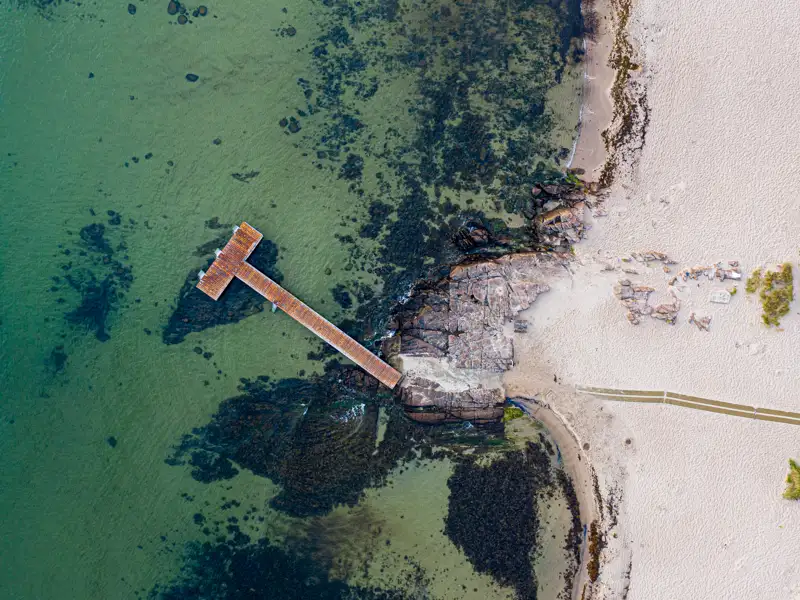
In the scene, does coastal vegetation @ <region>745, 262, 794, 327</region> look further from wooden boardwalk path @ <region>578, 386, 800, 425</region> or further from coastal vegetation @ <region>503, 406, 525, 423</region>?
coastal vegetation @ <region>503, 406, 525, 423</region>

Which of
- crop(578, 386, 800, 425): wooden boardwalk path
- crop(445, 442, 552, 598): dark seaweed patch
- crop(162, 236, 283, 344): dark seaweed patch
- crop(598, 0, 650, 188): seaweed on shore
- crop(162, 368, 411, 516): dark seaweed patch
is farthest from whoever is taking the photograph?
crop(598, 0, 650, 188): seaweed on shore

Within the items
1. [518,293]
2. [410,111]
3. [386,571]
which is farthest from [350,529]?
[410,111]

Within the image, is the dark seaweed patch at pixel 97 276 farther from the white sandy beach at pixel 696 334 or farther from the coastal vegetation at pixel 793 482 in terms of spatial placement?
the coastal vegetation at pixel 793 482

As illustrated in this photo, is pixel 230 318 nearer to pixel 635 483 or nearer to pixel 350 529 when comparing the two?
pixel 350 529

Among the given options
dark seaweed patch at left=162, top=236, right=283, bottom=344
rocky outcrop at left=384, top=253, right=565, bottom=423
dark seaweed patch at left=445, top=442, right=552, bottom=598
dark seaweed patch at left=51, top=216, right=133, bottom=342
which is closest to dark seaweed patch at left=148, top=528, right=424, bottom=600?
dark seaweed patch at left=445, top=442, right=552, bottom=598

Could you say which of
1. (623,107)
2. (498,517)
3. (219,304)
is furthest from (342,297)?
(623,107)

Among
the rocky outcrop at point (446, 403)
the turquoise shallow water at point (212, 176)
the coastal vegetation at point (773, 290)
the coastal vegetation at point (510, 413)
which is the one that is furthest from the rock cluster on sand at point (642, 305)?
the rocky outcrop at point (446, 403)

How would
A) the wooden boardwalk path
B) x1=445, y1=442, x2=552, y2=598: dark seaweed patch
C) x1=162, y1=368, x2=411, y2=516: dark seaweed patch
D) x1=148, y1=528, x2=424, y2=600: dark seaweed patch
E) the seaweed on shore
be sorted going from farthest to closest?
1. the seaweed on shore
2. the wooden boardwalk path
3. x1=162, y1=368, x2=411, y2=516: dark seaweed patch
4. x1=445, y1=442, x2=552, y2=598: dark seaweed patch
5. x1=148, y1=528, x2=424, y2=600: dark seaweed patch
